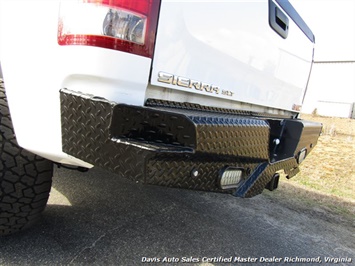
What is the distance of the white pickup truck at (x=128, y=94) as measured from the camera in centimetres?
112

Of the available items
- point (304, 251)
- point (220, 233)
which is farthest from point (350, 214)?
point (220, 233)

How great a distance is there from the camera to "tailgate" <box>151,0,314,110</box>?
4.23ft

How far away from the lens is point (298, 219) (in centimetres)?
282

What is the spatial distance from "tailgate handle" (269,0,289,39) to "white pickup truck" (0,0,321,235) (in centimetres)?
10

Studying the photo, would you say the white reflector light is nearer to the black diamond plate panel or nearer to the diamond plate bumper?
the diamond plate bumper

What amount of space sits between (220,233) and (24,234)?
148 cm

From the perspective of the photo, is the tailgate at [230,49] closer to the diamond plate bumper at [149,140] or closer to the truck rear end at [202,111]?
the truck rear end at [202,111]

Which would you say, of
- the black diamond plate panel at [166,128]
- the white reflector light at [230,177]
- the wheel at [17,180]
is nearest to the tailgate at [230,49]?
the black diamond plate panel at [166,128]

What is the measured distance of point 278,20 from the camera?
1957 mm

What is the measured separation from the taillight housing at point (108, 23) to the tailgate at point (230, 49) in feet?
0.28

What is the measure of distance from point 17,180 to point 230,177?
1.22 meters

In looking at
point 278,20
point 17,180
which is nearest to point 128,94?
point 17,180

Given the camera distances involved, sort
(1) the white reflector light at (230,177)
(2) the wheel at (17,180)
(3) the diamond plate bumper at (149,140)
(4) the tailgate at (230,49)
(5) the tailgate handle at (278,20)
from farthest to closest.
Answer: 1. (5) the tailgate handle at (278,20)
2. (2) the wheel at (17,180)
3. (1) the white reflector light at (230,177)
4. (4) the tailgate at (230,49)
5. (3) the diamond plate bumper at (149,140)

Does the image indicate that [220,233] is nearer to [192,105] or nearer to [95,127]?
[192,105]
